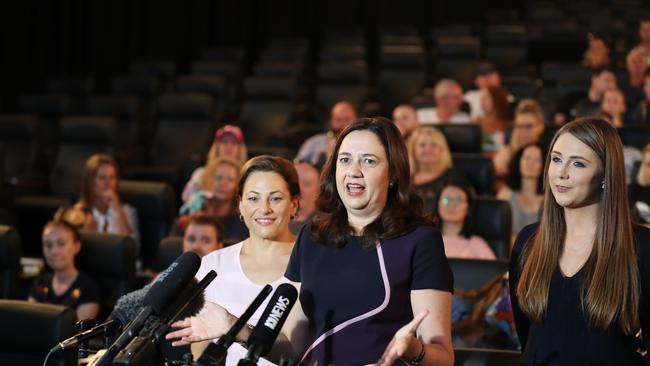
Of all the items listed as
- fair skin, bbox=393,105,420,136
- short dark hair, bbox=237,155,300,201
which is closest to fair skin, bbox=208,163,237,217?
fair skin, bbox=393,105,420,136

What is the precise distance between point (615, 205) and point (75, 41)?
8559 mm

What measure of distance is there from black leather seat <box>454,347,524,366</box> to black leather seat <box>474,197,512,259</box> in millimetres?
2440

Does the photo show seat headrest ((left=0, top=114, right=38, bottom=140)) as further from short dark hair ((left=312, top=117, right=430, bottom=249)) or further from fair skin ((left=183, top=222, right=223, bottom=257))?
short dark hair ((left=312, top=117, right=430, bottom=249))

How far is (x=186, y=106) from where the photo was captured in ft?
28.1

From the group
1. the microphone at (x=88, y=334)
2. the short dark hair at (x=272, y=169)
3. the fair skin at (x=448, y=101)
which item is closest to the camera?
the microphone at (x=88, y=334)

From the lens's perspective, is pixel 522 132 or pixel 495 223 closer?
pixel 495 223

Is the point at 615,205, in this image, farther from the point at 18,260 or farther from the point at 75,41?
the point at 75,41

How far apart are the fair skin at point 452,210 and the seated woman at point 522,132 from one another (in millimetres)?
1372

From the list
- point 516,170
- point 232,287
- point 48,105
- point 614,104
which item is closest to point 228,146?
point 516,170

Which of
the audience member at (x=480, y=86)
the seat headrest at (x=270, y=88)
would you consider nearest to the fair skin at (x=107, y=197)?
the audience member at (x=480, y=86)

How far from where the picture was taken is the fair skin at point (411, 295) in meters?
→ 2.10

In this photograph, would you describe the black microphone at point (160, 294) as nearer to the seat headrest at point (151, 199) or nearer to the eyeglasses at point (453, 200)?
the eyeglasses at point (453, 200)

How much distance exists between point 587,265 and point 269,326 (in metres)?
0.85

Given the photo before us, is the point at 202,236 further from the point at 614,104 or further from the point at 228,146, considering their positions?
the point at 614,104
